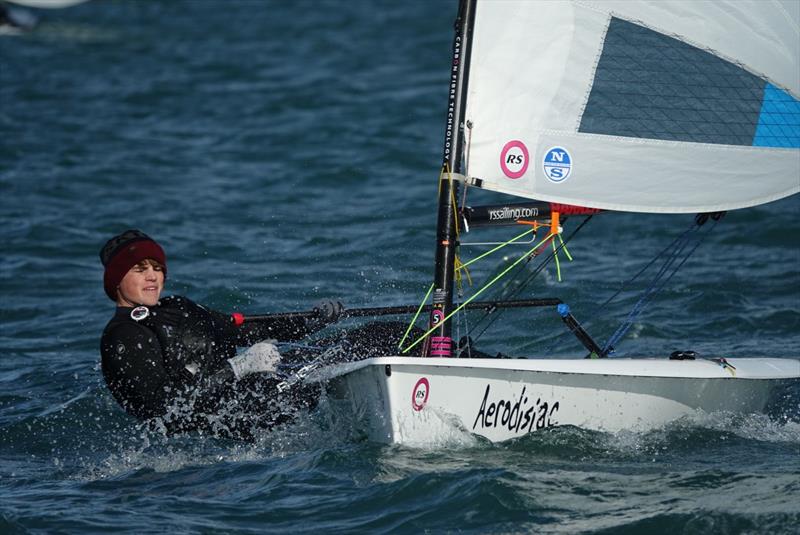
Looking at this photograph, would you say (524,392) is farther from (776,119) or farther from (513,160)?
(776,119)

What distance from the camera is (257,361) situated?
4.09m

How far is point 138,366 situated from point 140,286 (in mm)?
300

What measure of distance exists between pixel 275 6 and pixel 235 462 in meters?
14.6

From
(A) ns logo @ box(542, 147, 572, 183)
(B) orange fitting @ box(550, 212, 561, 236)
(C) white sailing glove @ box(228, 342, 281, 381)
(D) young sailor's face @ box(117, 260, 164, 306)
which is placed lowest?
(C) white sailing glove @ box(228, 342, 281, 381)

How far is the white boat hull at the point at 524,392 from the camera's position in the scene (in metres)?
3.97

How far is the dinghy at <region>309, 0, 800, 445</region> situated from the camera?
162 inches

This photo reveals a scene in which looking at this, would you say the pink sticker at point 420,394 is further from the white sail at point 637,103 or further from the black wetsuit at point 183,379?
the white sail at point 637,103

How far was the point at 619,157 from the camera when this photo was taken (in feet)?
14.7

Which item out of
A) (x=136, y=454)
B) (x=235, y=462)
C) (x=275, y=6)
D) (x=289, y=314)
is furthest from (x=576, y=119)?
(x=275, y=6)

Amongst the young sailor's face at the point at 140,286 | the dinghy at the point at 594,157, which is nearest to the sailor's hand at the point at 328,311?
the dinghy at the point at 594,157

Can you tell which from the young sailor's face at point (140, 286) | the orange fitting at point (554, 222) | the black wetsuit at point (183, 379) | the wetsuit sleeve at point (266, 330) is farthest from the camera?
the wetsuit sleeve at point (266, 330)

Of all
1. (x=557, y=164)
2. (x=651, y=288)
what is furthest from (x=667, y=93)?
(x=651, y=288)

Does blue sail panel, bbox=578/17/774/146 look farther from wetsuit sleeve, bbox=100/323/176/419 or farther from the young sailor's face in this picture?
wetsuit sleeve, bbox=100/323/176/419

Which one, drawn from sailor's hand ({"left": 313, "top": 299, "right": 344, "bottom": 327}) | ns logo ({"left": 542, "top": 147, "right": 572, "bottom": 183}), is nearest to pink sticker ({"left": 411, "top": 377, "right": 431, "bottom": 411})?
sailor's hand ({"left": 313, "top": 299, "right": 344, "bottom": 327})
